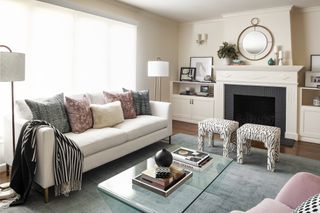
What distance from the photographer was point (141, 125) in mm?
3301

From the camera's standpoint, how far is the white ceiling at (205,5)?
13.3 ft

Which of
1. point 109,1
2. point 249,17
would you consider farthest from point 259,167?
point 109,1

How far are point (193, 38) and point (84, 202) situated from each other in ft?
15.1

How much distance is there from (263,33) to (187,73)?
1891 mm

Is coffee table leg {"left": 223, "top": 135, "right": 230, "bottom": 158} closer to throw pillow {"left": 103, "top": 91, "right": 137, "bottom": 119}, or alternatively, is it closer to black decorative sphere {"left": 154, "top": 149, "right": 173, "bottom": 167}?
throw pillow {"left": 103, "top": 91, "right": 137, "bottom": 119}

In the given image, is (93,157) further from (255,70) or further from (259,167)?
(255,70)

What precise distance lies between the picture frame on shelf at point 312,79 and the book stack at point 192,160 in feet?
10.0

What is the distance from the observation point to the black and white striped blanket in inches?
84.4

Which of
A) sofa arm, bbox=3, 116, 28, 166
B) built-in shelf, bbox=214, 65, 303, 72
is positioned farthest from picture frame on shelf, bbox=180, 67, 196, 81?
sofa arm, bbox=3, 116, 28, 166

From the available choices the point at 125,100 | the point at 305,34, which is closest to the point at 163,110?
the point at 125,100

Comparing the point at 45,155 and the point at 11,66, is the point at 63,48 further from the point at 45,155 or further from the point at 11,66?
the point at 45,155

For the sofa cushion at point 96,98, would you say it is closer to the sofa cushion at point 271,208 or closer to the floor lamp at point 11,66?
the floor lamp at point 11,66

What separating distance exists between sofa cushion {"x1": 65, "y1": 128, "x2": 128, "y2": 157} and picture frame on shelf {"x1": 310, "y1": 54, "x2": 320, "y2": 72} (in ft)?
11.9

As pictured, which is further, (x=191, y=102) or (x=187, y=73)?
(x=187, y=73)
